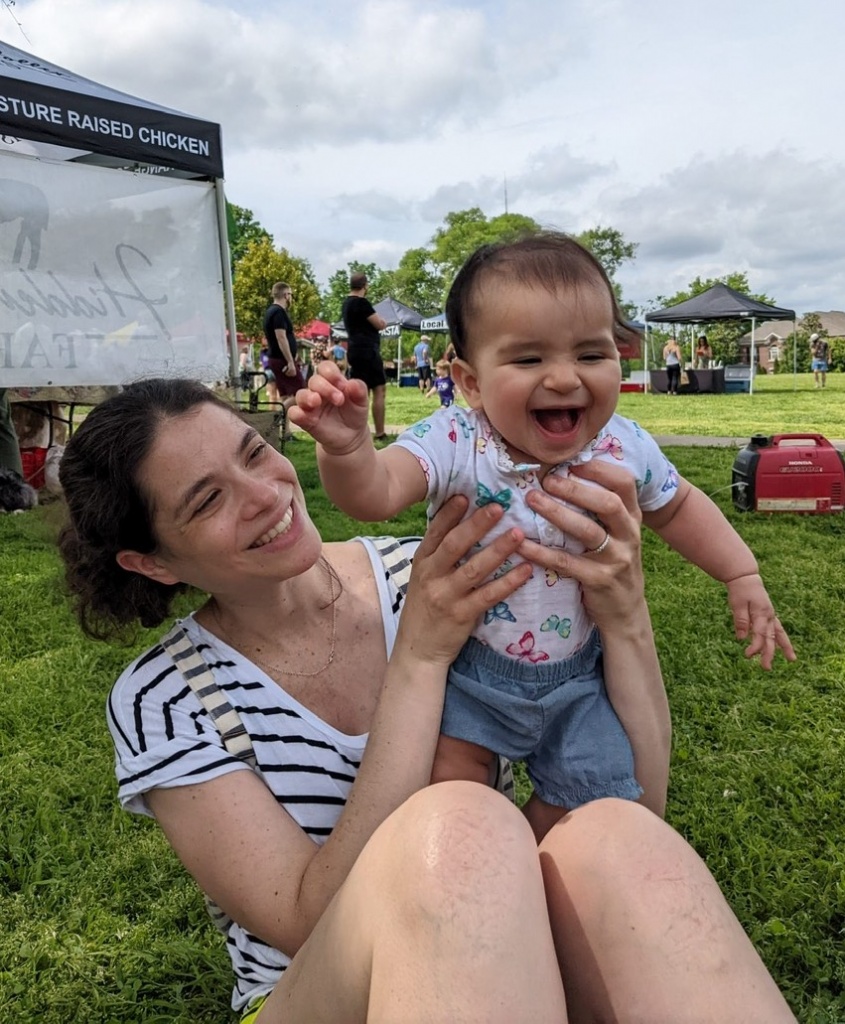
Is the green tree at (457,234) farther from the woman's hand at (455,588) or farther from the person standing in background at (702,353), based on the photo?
the woman's hand at (455,588)

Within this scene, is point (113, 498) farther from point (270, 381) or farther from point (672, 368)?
point (672, 368)

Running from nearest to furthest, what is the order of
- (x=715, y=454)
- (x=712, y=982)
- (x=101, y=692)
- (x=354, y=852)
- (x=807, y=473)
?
1. (x=712, y=982)
2. (x=354, y=852)
3. (x=101, y=692)
4. (x=807, y=473)
5. (x=715, y=454)

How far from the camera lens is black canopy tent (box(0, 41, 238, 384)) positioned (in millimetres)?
5480

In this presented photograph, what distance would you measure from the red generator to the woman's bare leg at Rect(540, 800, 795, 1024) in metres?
5.23

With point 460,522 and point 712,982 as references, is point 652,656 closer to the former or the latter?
point 460,522

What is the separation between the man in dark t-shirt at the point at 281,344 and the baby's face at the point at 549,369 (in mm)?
8821

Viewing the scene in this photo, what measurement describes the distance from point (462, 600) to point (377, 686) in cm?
32

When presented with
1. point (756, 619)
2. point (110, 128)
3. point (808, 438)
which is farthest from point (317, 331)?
point (756, 619)

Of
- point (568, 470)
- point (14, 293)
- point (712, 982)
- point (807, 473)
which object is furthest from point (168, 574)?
point (807, 473)

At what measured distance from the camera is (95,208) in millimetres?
5949

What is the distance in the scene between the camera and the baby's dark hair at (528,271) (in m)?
1.58

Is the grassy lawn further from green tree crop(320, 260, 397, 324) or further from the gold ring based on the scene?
green tree crop(320, 260, 397, 324)

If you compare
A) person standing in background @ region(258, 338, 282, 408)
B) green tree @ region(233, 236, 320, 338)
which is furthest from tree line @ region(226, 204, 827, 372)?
person standing in background @ region(258, 338, 282, 408)

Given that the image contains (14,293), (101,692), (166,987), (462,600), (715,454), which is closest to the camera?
(462,600)
